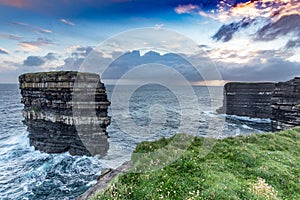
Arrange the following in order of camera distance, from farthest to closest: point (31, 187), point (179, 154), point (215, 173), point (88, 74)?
point (88, 74)
point (31, 187)
point (179, 154)
point (215, 173)

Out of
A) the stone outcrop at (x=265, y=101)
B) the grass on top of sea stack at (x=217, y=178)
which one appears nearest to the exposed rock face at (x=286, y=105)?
the stone outcrop at (x=265, y=101)

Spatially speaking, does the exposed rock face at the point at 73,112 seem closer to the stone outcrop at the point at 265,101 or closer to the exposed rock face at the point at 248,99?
the stone outcrop at the point at 265,101

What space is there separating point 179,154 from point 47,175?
20938 millimetres

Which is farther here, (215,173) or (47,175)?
(47,175)

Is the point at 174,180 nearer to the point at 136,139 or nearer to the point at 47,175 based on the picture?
the point at 47,175

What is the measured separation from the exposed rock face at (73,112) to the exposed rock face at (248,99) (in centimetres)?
6437

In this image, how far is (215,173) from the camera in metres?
10.8

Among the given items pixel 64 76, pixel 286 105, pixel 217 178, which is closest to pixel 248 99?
pixel 286 105

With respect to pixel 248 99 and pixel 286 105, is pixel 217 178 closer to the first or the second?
pixel 286 105

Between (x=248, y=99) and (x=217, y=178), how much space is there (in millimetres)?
81675

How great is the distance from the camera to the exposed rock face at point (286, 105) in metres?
37.9

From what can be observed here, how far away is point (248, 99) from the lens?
84.1 meters

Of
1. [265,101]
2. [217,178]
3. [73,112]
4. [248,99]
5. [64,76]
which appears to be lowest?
[265,101]

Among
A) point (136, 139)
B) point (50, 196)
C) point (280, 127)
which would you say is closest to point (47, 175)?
point (50, 196)
